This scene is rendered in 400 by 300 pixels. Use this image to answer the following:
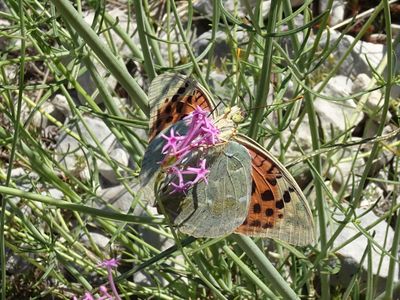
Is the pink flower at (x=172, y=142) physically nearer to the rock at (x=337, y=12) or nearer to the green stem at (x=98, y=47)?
the green stem at (x=98, y=47)

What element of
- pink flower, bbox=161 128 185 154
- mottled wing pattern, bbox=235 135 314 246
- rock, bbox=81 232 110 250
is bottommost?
rock, bbox=81 232 110 250

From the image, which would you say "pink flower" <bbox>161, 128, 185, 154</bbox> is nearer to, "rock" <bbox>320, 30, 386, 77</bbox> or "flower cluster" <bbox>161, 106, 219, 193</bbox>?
"flower cluster" <bbox>161, 106, 219, 193</bbox>

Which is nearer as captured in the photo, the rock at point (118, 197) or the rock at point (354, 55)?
the rock at point (118, 197)

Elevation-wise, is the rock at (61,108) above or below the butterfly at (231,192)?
below

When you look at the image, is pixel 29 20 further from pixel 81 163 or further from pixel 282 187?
pixel 81 163

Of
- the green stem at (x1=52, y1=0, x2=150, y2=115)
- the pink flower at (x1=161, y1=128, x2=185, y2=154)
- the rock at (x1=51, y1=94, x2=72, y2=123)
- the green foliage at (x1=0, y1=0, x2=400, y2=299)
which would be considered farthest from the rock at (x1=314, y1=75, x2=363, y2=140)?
the pink flower at (x1=161, y1=128, x2=185, y2=154)

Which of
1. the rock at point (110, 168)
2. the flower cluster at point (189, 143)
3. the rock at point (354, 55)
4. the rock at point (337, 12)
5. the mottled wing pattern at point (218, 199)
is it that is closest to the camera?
the flower cluster at point (189, 143)

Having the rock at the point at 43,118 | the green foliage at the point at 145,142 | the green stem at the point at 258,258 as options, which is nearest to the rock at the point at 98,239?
the green foliage at the point at 145,142

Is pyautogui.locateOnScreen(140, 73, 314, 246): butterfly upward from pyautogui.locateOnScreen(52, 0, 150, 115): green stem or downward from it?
downward
